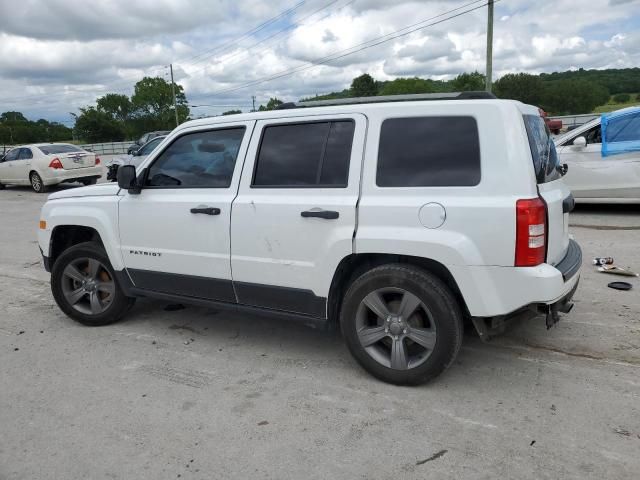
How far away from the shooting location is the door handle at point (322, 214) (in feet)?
11.1

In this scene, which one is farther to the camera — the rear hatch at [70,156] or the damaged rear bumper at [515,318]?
the rear hatch at [70,156]

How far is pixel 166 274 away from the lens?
13.8 feet

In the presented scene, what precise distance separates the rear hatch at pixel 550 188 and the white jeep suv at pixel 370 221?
2 cm

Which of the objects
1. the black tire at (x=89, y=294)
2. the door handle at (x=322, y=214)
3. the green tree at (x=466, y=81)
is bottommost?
the black tire at (x=89, y=294)

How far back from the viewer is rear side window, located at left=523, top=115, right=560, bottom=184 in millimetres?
3113

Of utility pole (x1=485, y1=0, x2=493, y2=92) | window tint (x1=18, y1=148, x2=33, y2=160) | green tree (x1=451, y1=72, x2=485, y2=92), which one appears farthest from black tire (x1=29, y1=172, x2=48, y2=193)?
green tree (x1=451, y1=72, x2=485, y2=92)

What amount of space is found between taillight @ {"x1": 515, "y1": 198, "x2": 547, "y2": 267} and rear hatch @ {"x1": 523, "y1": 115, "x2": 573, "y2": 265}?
103 mm

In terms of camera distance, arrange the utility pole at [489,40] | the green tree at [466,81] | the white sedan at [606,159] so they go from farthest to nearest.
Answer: the green tree at [466,81] → the utility pole at [489,40] → the white sedan at [606,159]

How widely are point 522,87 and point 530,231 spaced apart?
248 ft

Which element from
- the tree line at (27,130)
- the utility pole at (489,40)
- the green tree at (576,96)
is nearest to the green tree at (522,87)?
the green tree at (576,96)

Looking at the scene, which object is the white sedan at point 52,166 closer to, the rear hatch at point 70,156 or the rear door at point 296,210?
the rear hatch at point 70,156

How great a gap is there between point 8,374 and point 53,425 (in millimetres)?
999

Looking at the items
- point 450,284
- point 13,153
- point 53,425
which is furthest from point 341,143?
point 13,153

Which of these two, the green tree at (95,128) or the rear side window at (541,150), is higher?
the green tree at (95,128)
